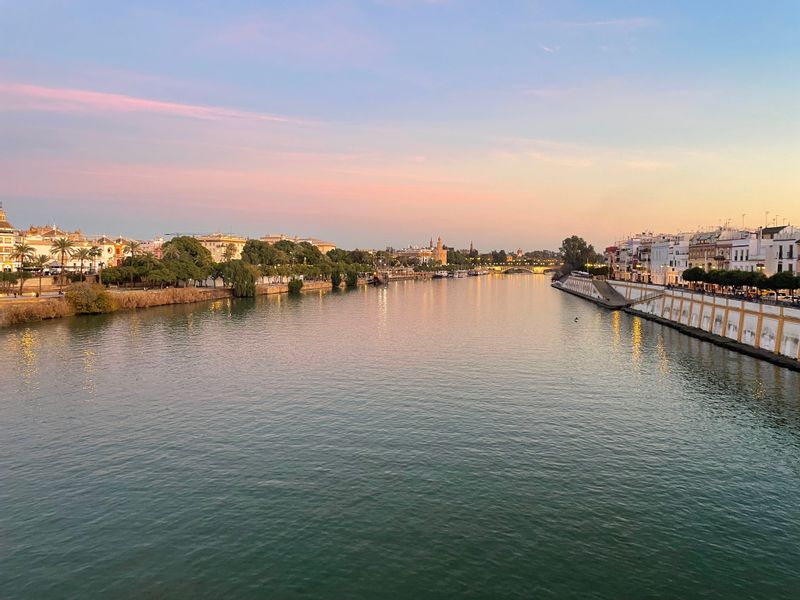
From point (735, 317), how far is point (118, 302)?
93398 mm

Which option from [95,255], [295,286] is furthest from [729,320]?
[95,255]

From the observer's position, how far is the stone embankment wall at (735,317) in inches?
2080

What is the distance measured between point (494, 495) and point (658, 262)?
Result: 133 m

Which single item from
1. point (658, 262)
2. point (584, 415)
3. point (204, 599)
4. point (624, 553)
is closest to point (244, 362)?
point (584, 415)

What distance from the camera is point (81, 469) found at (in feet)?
87.9

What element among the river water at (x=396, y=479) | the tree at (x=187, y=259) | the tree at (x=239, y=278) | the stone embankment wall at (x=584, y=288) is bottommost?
the river water at (x=396, y=479)

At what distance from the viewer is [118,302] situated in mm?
96250

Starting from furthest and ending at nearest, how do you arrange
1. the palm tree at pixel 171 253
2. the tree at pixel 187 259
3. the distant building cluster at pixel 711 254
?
the palm tree at pixel 171 253 < the tree at pixel 187 259 < the distant building cluster at pixel 711 254

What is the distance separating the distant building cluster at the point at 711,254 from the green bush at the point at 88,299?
103 meters

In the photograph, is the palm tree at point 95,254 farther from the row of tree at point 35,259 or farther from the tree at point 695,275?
the tree at point 695,275

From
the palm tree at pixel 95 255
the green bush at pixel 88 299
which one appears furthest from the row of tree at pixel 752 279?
the palm tree at pixel 95 255

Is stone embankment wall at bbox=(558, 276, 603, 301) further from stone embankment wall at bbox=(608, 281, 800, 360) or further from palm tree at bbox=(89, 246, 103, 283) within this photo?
palm tree at bbox=(89, 246, 103, 283)

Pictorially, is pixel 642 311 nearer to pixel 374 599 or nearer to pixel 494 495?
pixel 494 495

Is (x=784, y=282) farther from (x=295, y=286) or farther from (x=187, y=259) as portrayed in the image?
(x=187, y=259)
